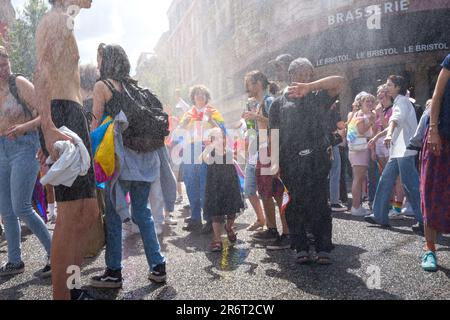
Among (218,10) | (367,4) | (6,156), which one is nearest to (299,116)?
(6,156)

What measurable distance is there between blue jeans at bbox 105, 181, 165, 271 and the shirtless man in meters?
0.61

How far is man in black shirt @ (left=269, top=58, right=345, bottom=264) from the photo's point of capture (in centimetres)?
342

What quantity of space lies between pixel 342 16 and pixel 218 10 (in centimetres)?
1664

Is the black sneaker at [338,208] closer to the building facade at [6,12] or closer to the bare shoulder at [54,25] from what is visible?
the bare shoulder at [54,25]

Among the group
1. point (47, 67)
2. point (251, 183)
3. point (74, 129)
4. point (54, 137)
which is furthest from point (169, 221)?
point (47, 67)

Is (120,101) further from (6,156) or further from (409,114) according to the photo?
(409,114)

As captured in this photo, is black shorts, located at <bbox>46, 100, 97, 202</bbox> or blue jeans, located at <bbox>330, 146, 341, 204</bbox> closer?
black shorts, located at <bbox>46, 100, 97, 202</bbox>

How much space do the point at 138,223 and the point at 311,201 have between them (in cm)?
147

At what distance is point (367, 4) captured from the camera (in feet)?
43.6

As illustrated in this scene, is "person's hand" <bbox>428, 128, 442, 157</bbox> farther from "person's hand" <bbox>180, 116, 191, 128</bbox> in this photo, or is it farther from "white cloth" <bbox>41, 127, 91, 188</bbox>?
"person's hand" <bbox>180, 116, 191, 128</bbox>

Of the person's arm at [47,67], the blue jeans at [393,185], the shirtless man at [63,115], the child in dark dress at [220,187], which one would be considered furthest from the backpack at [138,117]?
the blue jeans at [393,185]

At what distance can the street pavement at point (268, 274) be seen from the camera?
2699mm

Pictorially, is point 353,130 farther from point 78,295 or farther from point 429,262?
point 78,295

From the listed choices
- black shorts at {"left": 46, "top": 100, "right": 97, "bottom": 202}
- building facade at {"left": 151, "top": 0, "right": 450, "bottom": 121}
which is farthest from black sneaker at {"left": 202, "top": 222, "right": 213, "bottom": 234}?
building facade at {"left": 151, "top": 0, "right": 450, "bottom": 121}
